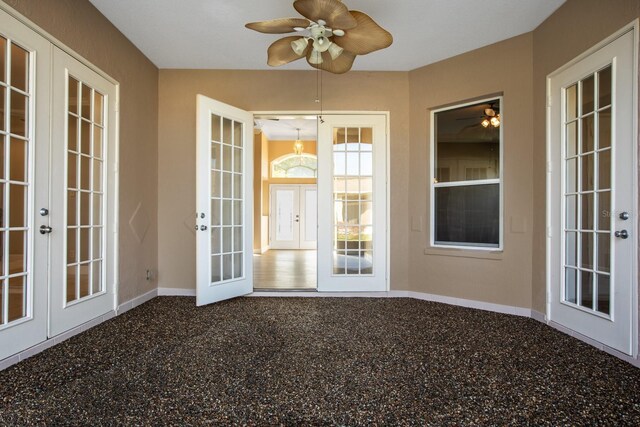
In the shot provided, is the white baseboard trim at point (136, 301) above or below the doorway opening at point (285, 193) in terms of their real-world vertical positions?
below

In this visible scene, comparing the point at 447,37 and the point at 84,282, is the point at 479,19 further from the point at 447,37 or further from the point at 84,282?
the point at 84,282

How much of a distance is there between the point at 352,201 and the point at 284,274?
6.41ft

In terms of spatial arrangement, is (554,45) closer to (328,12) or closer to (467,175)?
(467,175)

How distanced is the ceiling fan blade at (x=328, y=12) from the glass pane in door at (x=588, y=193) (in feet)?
6.66

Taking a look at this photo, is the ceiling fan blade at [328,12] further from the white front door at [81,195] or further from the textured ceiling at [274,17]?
the white front door at [81,195]

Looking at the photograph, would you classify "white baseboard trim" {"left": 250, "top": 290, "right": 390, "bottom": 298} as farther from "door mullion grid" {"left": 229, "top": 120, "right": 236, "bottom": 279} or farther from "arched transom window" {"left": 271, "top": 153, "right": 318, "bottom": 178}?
"arched transom window" {"left": 271, "top": 153, "right": 318, "bottom": 178}

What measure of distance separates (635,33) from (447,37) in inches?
61.9

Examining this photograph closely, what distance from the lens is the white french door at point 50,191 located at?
2.35 meters

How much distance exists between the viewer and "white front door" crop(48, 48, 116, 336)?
9.05 feet

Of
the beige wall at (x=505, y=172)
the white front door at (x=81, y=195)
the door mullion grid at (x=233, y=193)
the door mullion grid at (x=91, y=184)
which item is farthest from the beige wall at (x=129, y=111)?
the beige wall at (x=505, y=172)

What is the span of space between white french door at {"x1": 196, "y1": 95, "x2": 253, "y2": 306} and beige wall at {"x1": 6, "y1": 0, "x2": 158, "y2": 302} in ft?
2.37

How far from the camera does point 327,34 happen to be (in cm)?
271

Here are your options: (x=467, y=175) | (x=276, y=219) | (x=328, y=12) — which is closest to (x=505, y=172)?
(x=467, y=175)

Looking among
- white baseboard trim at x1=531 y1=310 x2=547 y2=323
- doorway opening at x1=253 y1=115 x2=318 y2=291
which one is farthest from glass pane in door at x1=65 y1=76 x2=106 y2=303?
doorway opening at x1=253 y1=115 x2=318 y2=291
